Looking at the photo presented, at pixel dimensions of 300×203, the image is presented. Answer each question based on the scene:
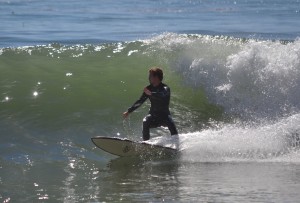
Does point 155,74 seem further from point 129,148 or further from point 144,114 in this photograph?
point 144,114

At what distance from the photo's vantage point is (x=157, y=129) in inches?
488

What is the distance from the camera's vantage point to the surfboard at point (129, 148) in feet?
34.4

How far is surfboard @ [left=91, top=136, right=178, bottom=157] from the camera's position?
10.5 metres

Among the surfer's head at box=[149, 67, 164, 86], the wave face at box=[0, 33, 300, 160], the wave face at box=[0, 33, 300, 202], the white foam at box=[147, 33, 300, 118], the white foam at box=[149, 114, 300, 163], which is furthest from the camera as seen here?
the white foam at box=[147, 33, 300, 118]

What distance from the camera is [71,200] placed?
8.20 metres

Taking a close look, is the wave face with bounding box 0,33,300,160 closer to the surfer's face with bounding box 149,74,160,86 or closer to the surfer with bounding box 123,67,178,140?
the surfer with bounding box 123,67,178,140

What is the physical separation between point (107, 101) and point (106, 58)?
3.83m

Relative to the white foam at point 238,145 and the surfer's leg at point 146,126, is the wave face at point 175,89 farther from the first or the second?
the surfer's leg at point 146,126

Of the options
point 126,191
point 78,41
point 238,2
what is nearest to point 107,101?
point 126,191

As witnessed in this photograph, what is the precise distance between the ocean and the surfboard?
103 millimetres

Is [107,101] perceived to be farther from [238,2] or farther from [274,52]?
[238,2]

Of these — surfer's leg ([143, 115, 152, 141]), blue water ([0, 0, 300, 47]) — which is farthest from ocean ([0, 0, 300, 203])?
blue water ([0, 0, 300, 47])

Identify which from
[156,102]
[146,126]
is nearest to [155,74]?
[156,102]

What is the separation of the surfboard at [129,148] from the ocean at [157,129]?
0.34 ft
